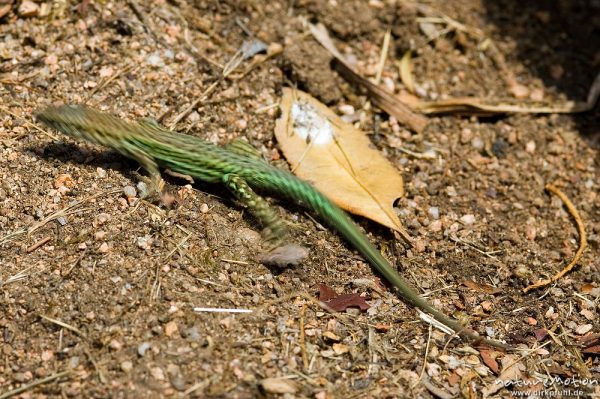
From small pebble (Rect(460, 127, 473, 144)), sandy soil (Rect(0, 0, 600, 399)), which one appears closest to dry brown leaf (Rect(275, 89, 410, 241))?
sandy soil (Rect(0, 0, 600, 399))

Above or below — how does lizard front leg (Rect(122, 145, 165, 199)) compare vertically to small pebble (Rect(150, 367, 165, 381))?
above

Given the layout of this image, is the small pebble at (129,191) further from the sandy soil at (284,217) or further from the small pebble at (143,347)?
the small pebble at (143,347)

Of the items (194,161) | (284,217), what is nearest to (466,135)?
(284,217)

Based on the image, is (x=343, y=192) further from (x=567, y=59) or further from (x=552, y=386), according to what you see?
(x=567, y=59)

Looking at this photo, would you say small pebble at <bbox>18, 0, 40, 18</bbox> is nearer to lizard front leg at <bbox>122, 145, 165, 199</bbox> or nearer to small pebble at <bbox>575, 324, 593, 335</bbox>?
lizard front leg at <bbox>122, 145, 165, 199</bbox>

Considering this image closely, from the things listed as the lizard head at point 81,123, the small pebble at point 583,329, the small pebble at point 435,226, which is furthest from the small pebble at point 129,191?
the small pebble at point 583,329

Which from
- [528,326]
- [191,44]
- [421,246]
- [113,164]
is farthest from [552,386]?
[191,44]
